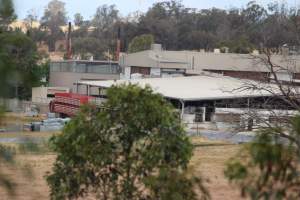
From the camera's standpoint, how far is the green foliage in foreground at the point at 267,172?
4.23 metres

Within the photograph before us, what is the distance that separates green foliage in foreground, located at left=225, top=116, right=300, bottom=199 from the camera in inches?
166

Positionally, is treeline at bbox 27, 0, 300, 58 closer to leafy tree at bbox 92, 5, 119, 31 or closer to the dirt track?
leafy tree at bbox 92, 5, 119, 31

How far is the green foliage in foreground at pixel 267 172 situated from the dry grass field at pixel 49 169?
3.68ft

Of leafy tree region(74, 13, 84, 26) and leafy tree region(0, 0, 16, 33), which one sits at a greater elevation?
leafy tree region(74, 13, 84, 26)

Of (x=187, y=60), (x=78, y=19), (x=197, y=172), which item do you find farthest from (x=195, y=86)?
(x=78, y=19)

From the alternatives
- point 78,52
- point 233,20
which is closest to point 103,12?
point 78,52

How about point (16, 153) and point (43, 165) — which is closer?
point (16, 153)

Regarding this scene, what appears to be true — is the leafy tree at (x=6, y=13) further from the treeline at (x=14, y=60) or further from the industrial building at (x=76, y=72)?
the industrial building at (x=76, y=72)

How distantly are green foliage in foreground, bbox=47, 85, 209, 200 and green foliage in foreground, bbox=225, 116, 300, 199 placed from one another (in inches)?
107

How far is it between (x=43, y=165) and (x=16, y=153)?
1449 cm

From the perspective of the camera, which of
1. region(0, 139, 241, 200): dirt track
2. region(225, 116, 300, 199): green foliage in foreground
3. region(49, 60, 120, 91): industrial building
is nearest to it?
region(225, 116, 300, 199): green foliage in foreground

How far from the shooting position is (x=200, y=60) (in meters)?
68.2

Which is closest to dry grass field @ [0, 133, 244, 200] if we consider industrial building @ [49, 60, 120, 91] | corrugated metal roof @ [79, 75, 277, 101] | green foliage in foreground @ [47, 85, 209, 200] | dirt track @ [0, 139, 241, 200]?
dirt track @ [0, 139, 241, 200]

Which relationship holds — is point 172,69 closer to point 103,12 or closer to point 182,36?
point 182,36
